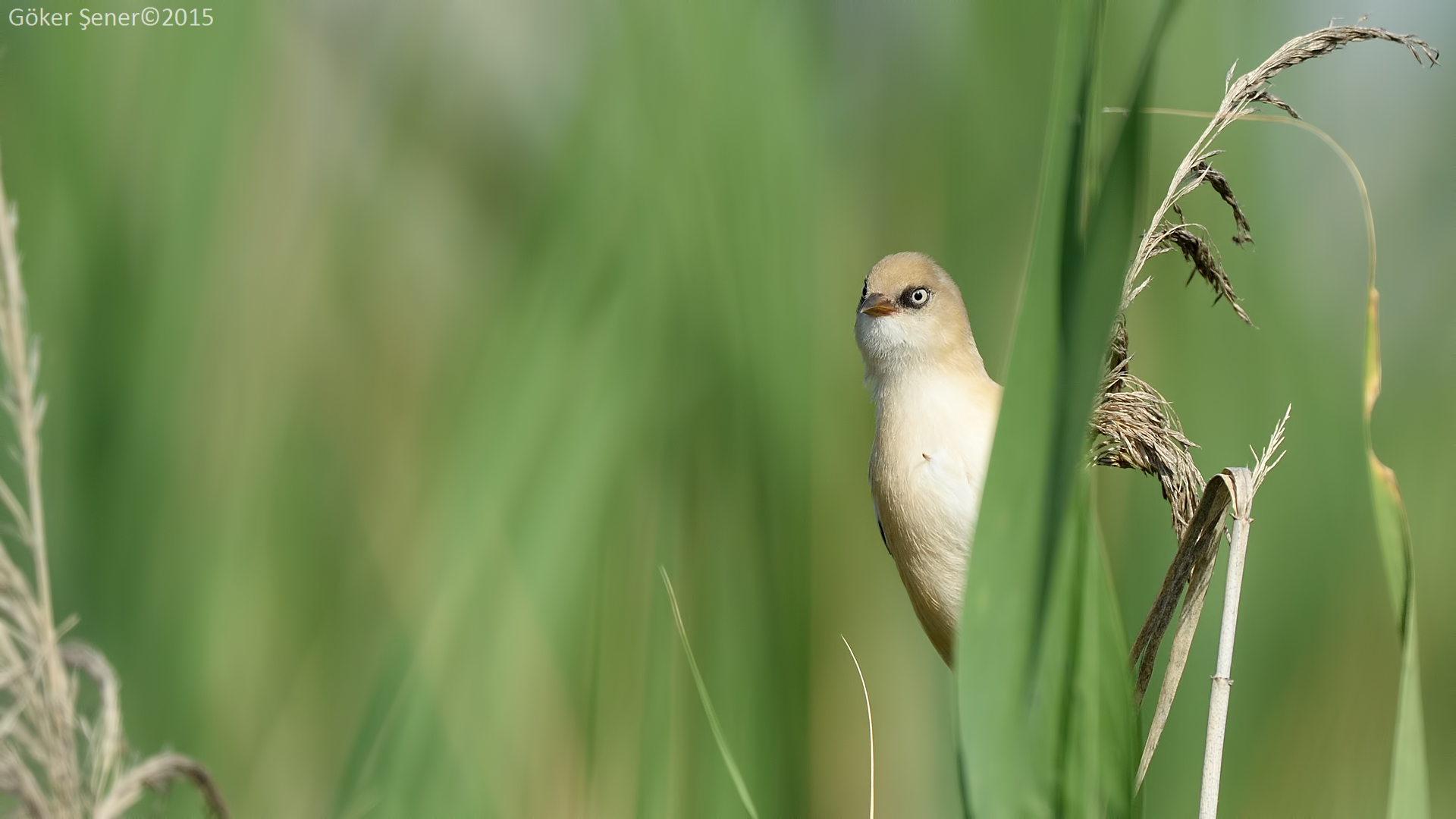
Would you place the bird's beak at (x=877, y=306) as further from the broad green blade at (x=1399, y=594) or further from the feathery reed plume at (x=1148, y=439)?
the broad green blade at (x=1399, y=594)

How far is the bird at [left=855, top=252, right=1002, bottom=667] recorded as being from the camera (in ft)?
2.93

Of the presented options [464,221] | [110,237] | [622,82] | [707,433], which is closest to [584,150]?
[622,82]

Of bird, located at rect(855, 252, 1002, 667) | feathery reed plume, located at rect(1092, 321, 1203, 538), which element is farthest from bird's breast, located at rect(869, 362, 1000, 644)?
feathery reed plume, located at rect(1092, 321, 1203, 538)

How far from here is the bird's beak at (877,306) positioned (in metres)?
1.00

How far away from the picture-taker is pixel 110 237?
0.92 m

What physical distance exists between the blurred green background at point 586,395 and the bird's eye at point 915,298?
0.32ft

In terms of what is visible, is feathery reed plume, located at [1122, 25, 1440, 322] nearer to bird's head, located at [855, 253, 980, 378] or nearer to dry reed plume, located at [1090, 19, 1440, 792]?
dry reed plume, located at [1090, 19, 1440, 792]

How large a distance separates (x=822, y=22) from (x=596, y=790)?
794 millimetres

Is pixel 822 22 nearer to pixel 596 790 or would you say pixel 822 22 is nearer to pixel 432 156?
pixel 432 156

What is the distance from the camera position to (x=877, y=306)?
3.31 feet

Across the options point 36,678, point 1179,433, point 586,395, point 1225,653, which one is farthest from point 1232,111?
point 36,678

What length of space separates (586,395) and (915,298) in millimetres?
341

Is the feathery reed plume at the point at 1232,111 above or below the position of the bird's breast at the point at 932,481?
above

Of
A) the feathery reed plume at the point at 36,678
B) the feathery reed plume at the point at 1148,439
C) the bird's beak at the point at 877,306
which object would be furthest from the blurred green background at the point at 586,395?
the feathery reed plume at the point at 36,678
